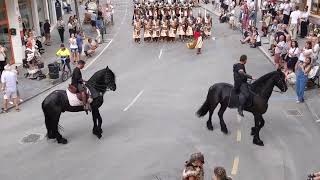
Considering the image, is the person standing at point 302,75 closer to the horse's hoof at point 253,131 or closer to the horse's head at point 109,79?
the horse's hoof at point 253,131

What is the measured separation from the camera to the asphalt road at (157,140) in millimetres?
11992

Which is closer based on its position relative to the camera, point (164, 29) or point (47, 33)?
point (164, 29)

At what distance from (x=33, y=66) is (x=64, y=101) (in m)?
9.77

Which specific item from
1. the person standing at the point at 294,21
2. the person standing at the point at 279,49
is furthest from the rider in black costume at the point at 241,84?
the person standing at the point at 294,21

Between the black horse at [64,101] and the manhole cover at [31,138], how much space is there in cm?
60

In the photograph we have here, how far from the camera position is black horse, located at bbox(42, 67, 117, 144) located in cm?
1343

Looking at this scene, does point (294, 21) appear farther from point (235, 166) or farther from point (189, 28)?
point (235, 166)

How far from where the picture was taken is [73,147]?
13672 millimetres

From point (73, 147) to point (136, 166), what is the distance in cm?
245

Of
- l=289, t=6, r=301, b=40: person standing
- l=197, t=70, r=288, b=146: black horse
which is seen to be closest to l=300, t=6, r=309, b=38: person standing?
l=289, t=6, r=301, b=40: person standing

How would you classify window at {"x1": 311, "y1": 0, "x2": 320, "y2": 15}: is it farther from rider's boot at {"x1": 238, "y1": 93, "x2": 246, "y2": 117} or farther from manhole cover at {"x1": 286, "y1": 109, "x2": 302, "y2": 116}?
rider's boot at {"x1": 238, "y1": 93, "x2": 246, "y2": 117}

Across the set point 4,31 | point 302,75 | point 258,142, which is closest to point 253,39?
point 302,75

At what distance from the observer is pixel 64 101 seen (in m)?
13.6

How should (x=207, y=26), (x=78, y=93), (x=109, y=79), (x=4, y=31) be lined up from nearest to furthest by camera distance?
(x=78, y=93), (x=109, y=79), (x=4, y=31), (x=207, y=26)
